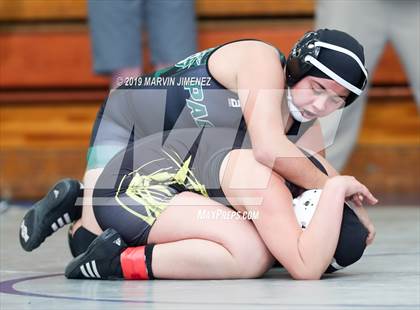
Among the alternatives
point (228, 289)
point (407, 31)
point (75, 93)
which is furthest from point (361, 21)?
point (75, 93)

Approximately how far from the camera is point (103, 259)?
313 centimetres

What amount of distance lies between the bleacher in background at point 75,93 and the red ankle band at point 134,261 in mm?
2949

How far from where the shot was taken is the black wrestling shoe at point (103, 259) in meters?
3.12

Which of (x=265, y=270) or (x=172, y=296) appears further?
(x=265, y=270)

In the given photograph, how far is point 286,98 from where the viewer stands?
3244 millimetres

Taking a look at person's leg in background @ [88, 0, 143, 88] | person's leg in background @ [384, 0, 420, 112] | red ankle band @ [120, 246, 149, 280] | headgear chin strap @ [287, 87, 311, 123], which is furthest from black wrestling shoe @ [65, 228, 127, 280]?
person's leg in background @ [88, 0, 143, 88]

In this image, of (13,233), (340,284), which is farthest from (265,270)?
(13,233)

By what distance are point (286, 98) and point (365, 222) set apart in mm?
418

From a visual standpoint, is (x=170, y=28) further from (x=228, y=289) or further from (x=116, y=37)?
(x=228, y=289)

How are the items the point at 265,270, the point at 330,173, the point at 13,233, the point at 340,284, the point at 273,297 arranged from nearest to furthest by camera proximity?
1. the point at 273,297
2. the point at 340,284
3. the point at 265,270
4. the point at 330,173
5. the point at 13,233

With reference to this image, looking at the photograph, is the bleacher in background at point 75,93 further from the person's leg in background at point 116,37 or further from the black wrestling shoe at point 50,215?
the black wrestling shoe at point 50,215

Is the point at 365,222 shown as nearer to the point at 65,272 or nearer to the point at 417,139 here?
the point at 65,272

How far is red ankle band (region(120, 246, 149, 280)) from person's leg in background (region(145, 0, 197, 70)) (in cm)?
240

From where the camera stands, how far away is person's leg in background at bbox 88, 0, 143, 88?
17.6 feet
